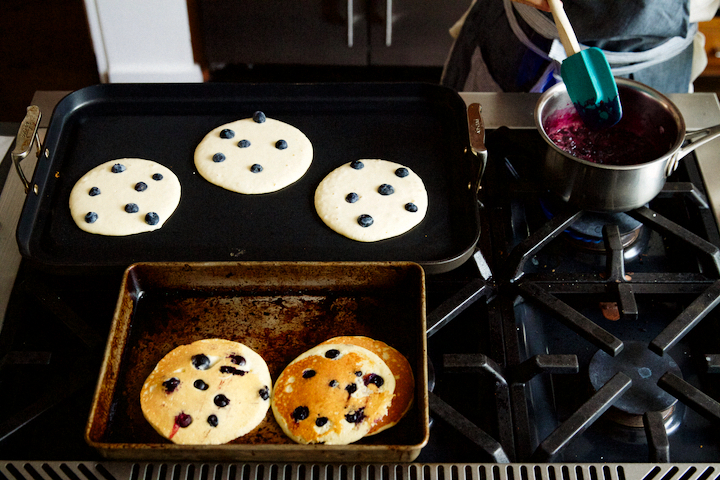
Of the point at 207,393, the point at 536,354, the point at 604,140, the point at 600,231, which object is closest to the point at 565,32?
the point at 604,140

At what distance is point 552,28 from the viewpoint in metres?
1.28

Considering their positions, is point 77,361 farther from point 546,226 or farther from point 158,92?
point 546,226

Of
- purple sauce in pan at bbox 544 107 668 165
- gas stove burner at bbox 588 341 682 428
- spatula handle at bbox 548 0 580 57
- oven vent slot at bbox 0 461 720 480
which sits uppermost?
spatula handle at bbox 548 0 580 57

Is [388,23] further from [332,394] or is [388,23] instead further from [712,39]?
[332,394]

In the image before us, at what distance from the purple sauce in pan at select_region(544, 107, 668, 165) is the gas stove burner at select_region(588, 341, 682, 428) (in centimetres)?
32

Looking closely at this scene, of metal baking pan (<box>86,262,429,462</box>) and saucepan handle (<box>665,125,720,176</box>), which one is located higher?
saucepan handle (<box>665,125,720,176</box>)

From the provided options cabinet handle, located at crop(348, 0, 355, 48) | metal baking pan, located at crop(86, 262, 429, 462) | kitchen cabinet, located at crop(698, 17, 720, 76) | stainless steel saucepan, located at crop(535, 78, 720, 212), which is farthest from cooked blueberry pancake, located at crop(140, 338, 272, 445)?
kitchen cabinet, located at crop(698, 17, 720, 76)

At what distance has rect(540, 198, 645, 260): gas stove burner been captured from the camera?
106cm

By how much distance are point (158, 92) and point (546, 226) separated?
0.78 m

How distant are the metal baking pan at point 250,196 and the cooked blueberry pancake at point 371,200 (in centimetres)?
2

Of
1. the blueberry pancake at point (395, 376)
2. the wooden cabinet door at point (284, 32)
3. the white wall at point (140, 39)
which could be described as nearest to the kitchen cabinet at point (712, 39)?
the wooden cabinet door at point (284, 32)

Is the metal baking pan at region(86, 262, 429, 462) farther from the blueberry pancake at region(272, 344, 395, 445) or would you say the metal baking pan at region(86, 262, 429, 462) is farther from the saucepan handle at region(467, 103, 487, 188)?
the saucepan handle at region(467, 103, 487, 188)

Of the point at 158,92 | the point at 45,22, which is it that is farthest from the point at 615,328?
the point at 45,22

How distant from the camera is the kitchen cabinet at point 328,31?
2336mm
